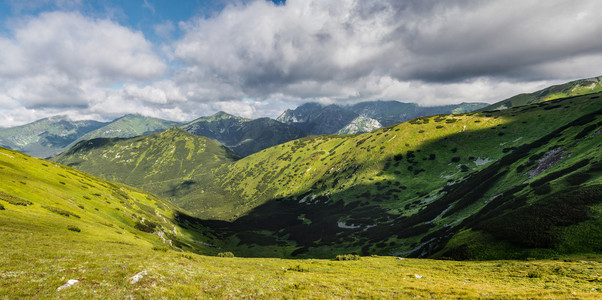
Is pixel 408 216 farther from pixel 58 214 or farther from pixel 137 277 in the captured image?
pixel 58 214

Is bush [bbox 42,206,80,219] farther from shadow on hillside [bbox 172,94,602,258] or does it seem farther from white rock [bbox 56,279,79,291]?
shadow on hillside [bbox 172,94,602,258]

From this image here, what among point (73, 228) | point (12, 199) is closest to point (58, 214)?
point (12, 199)

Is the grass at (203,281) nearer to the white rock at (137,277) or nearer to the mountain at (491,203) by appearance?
the white rock at (137,277)

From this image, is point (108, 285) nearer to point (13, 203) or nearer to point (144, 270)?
point (144, 270)

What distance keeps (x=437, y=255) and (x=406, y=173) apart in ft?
503

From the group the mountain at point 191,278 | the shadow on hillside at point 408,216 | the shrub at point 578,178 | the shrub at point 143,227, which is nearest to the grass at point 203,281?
the mountain at point 191,278

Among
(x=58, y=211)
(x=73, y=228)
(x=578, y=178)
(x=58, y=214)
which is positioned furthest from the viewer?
(x=578, y=178)

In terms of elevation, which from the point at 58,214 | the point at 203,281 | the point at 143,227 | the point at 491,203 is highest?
the point at 58,214

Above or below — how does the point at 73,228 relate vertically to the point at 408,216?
above

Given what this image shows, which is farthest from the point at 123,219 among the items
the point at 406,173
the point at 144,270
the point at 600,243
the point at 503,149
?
the point at 503,149


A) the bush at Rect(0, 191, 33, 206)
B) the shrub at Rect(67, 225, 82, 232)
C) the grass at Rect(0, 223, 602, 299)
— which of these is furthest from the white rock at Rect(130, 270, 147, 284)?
the bush at Rect(0, 191, 33, 206)

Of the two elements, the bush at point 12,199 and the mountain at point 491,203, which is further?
the bush at point 12,199

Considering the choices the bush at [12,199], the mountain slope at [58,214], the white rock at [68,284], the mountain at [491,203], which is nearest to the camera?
the white rock at [68,284]

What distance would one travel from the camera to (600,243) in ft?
110
